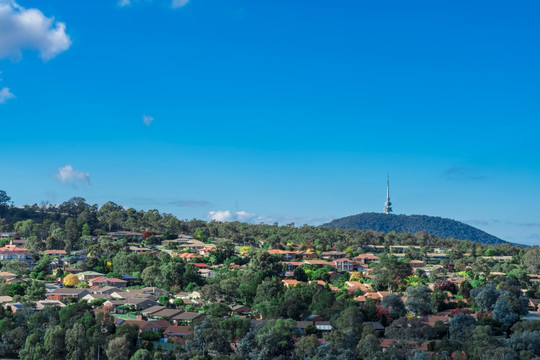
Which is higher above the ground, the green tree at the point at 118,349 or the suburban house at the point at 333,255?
the suburban house at the point at 333,255

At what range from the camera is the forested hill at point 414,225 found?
550 feet

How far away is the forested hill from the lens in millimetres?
167625

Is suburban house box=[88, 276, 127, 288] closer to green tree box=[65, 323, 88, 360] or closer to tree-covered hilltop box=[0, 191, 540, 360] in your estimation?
tree-covered hilltop box=[0, 191, 540, 360]

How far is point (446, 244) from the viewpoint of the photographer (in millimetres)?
80750

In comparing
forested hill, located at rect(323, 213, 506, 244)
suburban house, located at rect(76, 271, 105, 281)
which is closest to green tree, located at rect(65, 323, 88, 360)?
suburban house, located at rect(76, 271, 105, 281)

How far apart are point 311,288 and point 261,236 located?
37893 millimetres

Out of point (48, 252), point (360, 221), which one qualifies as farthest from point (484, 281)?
point (360, 221)

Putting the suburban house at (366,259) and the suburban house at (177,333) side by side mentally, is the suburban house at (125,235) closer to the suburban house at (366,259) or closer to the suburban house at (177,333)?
the suburban house at (366,259)

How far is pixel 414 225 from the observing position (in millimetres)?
173000

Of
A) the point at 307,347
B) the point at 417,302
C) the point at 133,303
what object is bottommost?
the point at 307,347

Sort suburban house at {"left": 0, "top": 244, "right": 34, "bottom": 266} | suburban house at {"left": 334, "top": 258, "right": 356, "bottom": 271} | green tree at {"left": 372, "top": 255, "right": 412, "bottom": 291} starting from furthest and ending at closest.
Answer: suburban house at {"left": 334, "top": 258, "right": 356, "bottom": 271} < suburban house at {"left": 0, "top": 244, "right": 34, "bottom": 266} < green tree at {"left": 372, "top": 255, "right": 412, "bottom": 291}

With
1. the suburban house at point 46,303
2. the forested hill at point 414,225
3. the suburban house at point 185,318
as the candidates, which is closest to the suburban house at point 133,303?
the suburban house at point 46,303

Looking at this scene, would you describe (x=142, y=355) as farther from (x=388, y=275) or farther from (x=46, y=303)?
(x=388, y=275)

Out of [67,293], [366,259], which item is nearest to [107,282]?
[67,293]
